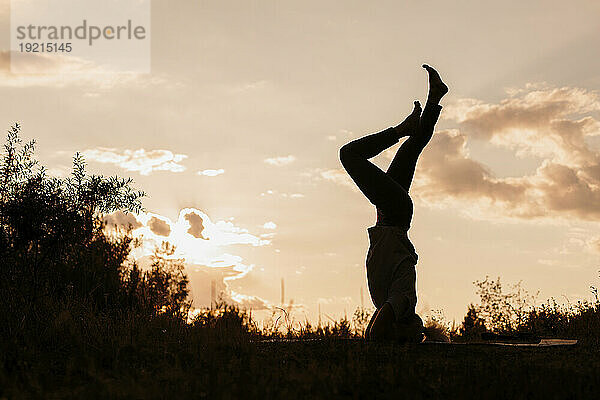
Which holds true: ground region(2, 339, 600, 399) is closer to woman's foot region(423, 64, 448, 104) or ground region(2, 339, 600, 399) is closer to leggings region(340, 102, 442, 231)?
leggings region(340, 102, 442, 231)

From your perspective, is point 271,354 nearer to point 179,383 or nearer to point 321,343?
point 321,343

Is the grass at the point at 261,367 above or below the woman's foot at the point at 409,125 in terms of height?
below

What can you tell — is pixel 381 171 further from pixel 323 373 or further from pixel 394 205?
pixel 323 373

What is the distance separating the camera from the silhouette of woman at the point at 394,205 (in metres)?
8.83

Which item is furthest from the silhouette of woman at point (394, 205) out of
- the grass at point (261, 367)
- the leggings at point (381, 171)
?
the grass at point (261, 367)

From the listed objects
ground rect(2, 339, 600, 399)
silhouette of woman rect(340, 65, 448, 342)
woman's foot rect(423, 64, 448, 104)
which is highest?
woman's foot rect(423, 64, 448, 104)

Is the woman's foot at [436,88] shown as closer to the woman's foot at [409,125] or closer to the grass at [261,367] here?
the woman's foot at [409,125]

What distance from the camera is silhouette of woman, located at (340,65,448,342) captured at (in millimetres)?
8828

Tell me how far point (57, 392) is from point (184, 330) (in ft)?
11.6

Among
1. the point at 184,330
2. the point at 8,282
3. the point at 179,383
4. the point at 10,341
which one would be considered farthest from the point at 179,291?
the point at 179,383

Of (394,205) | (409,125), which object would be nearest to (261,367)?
(394,205)

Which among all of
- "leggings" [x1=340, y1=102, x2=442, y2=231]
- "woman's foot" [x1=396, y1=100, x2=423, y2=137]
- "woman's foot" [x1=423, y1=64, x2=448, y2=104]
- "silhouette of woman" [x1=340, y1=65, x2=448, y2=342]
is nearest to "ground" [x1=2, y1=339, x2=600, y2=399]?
"silhouette of woman" [x1=340, y1=65, x2=448, y2=342]

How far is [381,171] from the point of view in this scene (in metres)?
8.98

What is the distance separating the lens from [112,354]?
7.88 meters
